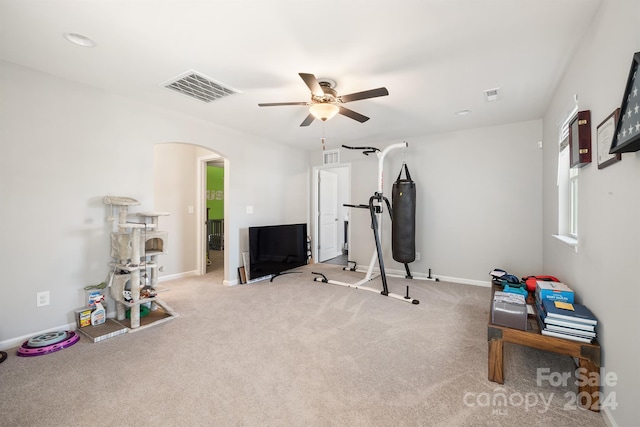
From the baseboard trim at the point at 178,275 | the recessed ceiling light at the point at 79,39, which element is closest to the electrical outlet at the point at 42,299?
the baseboard trim at the point at 178,275

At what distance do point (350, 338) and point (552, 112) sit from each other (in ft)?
11.0

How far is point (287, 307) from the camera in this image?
334 cm

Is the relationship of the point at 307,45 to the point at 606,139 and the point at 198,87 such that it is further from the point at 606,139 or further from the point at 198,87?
the point at 606,139

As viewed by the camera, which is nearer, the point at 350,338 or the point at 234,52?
the point at 234,52

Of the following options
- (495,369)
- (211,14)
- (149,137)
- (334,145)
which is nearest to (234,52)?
(211,14)

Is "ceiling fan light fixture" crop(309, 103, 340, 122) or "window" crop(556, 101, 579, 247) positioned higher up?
"ceiling fan light fixture" crop(309, 103, 340, 122)

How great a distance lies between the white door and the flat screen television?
105cm

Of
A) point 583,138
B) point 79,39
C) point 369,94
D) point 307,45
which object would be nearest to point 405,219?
point 369,94

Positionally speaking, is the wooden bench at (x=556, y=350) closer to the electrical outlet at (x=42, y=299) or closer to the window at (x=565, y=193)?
the window at (x=565, y=193)

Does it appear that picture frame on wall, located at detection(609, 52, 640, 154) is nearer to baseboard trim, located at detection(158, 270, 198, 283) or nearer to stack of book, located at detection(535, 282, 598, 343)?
stack of book, located at detection(535, 282, 598, 343)

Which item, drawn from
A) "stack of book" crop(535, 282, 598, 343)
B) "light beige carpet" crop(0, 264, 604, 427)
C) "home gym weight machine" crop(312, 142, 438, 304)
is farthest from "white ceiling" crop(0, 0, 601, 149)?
"light beige carpet" crop(0, 264, 604, 427)

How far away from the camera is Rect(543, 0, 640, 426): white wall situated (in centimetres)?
126

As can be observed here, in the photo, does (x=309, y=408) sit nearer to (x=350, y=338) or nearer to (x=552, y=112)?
(x=350, y=338)

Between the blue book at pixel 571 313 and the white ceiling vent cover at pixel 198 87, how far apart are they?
328 centimetres
